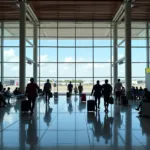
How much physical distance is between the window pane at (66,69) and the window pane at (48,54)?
3.62 feet

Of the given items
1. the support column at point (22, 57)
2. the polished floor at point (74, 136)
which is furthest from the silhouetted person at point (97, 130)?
the support column at point (22, 57)

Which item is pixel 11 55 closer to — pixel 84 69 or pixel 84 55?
pixel 84 55

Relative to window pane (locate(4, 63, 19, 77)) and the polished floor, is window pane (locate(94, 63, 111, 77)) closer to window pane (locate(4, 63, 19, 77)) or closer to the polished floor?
window pane (locate(4, 63, 19, 77))

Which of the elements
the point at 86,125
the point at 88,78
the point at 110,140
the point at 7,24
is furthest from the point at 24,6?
the point at 110,140

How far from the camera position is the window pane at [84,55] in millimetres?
34875

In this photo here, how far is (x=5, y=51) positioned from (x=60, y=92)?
8.15 metres

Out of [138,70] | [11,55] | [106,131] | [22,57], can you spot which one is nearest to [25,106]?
[106,131]

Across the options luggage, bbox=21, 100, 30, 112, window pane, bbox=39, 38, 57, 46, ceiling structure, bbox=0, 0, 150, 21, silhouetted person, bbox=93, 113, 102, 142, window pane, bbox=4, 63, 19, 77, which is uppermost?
ceiling structure, bbox=0, 0, 150, 21

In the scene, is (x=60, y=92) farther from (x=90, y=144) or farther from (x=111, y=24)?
(x=90, y=144)

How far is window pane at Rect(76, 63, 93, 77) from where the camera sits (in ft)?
113

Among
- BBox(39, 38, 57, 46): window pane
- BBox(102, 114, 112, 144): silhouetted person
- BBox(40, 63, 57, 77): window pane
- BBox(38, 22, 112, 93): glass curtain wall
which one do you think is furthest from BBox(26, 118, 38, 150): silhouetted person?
BBox(39, 38, 57, 46): window pane

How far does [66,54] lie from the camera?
35.0m

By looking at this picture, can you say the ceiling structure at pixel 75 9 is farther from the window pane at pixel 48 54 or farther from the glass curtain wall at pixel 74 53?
the window pane at pixel 48 54

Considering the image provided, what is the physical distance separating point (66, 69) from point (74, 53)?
2148 mm
